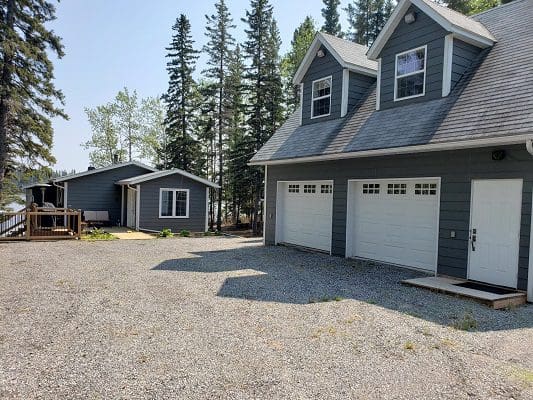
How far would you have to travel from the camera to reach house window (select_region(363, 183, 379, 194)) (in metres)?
10.2

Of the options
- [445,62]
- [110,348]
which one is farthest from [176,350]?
[445,62]

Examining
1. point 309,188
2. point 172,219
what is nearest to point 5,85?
point 172,219

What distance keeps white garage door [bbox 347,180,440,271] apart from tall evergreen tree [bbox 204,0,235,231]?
18782mm

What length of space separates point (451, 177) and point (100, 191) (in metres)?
18.3

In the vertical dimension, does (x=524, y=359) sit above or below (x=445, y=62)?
below

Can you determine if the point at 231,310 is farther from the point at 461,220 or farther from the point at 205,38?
the point at 205,38

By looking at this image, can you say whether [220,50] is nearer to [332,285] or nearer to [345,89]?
[345,89]

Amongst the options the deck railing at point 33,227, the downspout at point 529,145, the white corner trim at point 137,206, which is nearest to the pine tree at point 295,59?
the white corner trim at point 137,206

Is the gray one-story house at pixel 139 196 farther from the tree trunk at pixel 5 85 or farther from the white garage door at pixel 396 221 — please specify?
the white garage door at pixel 396 221

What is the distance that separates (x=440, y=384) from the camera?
140 inches

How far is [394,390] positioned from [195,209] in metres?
18.1

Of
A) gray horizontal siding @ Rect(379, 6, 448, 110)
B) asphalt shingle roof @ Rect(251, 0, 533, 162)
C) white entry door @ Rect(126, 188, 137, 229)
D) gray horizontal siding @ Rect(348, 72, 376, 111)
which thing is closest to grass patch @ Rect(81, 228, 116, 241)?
white entry door @ Rect(126, 188, 137, 229)

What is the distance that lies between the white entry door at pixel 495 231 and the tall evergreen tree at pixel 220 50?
2205cm

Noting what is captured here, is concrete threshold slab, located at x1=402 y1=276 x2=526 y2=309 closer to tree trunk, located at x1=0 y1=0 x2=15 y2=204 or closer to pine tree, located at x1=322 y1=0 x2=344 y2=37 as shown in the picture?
tree trunk, located at x1=0 y1=0 x2=15 y2=204
